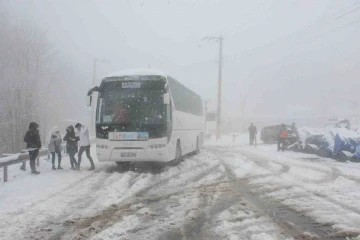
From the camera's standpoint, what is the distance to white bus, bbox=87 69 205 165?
36.9ft

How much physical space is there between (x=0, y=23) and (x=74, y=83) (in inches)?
1446

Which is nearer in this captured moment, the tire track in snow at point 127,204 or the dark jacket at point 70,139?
the tire track in snow at point 127,204

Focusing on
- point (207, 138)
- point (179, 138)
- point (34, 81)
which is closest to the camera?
point (179, 138)

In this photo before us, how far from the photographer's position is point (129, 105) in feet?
37.7

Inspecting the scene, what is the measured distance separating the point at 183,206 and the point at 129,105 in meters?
5.97

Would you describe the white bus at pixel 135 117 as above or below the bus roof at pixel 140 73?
below

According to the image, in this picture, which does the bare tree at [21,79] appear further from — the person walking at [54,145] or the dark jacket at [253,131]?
the person walking at [54,145]

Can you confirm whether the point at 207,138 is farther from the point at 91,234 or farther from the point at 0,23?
the point at 91,234

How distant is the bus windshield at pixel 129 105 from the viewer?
37.2ft

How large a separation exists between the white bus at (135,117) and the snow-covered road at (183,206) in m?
1.20

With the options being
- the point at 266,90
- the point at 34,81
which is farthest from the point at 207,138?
the point at 266,90

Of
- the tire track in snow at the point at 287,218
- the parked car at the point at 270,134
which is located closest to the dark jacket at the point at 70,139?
the tire track in snow at the point at 287,218

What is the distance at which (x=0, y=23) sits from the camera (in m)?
40.4

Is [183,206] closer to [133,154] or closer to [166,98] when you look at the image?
[133,154]
